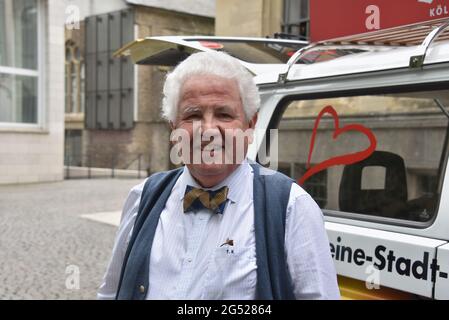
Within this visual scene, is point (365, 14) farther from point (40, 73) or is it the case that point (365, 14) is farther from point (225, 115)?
point (40, 73)

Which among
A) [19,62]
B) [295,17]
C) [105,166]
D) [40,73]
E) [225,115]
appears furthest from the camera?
[105,166]

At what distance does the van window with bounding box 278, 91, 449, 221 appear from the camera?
2875mm

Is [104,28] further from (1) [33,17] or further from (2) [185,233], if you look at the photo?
(2) [185,233]

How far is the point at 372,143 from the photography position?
9.55 feet

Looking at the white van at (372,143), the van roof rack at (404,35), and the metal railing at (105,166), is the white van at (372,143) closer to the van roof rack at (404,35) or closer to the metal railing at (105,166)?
the van roof rack at (404,35)

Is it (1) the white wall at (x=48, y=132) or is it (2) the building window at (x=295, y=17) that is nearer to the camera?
(2) the building window at (x=295, y=17)

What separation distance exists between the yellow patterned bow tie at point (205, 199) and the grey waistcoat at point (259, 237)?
11 centimetres

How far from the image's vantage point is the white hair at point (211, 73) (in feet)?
5.53

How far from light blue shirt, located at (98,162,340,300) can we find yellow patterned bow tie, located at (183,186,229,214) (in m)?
0.02

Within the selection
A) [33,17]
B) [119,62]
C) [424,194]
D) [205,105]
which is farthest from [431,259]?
[119,62]

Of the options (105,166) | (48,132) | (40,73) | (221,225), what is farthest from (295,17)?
(105,166)

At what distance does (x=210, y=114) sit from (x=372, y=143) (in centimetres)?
152

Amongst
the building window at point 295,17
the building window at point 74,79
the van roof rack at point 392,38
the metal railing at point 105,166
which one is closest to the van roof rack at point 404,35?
the van roof rack at point 392,38

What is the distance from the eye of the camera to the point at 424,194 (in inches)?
112
